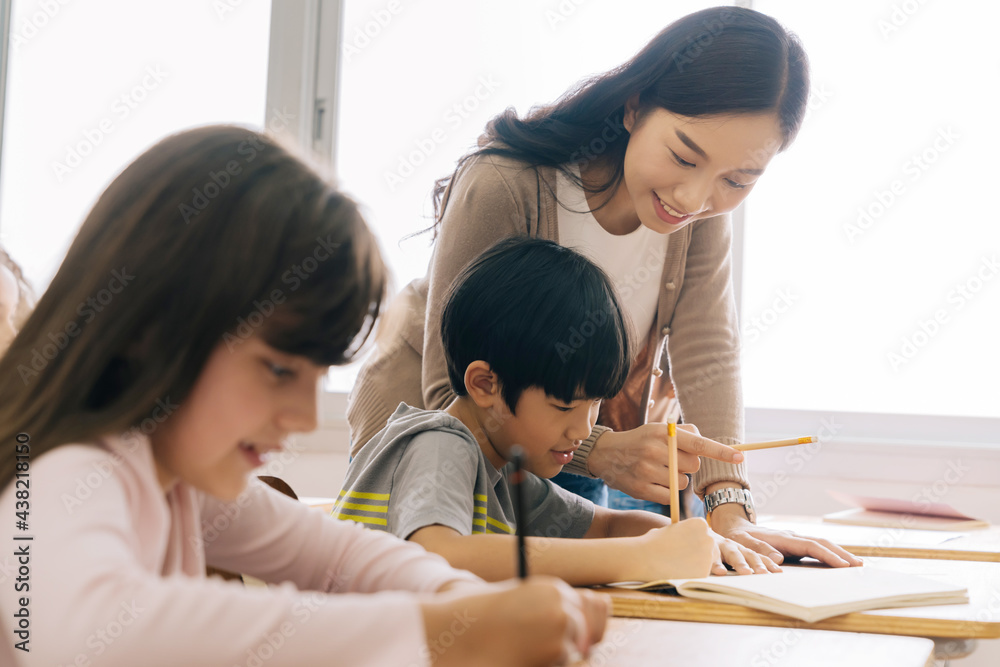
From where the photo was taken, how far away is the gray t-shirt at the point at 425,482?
882 mm

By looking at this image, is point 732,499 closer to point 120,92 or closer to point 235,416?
point 235,416

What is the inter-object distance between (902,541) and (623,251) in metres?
0.65

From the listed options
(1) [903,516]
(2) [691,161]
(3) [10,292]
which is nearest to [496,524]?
(2) [691,161]

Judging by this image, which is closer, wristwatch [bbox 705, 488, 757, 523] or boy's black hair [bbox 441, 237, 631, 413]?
boy's black hair [bbox 441, 237, 631, 413]

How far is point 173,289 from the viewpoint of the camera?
523mm

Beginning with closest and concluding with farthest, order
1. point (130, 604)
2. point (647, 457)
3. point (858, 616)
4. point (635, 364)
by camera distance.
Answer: point (130, 604) → point (858, 616) → point (647, 457) → point (635, 364)

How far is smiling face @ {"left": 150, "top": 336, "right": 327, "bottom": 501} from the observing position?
537 millimetres

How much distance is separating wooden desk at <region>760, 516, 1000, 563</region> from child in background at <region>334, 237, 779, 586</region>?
35 centimetres

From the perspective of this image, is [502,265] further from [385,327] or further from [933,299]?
[933,299]

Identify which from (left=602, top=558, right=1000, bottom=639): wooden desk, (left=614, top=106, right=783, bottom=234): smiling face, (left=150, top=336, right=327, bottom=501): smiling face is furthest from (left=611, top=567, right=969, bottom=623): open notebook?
(left=614, top=106, right=783, bottom=234): smiling face

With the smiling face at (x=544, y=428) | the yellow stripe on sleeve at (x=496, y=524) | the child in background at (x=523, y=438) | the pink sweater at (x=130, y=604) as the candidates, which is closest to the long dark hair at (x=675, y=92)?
the child in background at (x=523, y=438)

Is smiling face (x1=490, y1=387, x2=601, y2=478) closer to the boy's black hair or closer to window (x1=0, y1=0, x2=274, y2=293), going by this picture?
the boy's black hair

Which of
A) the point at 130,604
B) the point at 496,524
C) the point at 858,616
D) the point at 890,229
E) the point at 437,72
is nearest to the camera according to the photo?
the point at 130,604

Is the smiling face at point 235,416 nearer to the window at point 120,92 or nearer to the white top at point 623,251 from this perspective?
the white top at point 623,251
